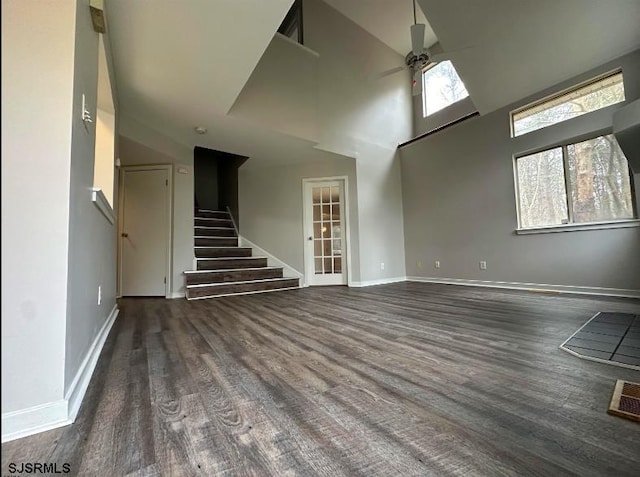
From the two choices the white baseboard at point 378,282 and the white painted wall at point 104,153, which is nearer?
the white painted wall at point 104,153

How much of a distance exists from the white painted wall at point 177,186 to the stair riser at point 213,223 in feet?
4.03

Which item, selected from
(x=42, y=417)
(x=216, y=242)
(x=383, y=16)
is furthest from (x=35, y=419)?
(x=383, y=16)

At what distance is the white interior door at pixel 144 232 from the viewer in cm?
416

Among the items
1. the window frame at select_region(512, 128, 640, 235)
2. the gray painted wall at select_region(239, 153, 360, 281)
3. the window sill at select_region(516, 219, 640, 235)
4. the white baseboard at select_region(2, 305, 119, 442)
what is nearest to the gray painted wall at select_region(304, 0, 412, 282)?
the gray painted wall at select_region(239, 153, 360, 281)

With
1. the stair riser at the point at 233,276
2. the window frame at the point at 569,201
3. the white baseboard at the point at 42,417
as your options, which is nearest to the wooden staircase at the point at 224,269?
the stair riser at the point at 233,276

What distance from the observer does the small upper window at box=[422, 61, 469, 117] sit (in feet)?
18.6

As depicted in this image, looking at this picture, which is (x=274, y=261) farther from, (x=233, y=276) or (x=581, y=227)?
(x=581, y=227)

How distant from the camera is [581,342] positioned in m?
1.80

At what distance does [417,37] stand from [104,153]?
12.5ft

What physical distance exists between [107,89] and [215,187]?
4566 mm

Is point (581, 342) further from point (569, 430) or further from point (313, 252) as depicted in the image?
point (313, 252)

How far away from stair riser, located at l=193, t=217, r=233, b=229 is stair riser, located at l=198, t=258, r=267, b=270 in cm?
123

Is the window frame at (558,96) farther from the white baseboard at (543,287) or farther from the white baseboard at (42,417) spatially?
the white baseboard at (42,417)

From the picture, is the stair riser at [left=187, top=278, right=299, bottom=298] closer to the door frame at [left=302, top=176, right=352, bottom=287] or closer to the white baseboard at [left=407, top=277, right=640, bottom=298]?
the door frame at [left=302, top=176, right=352, bottom=287]
